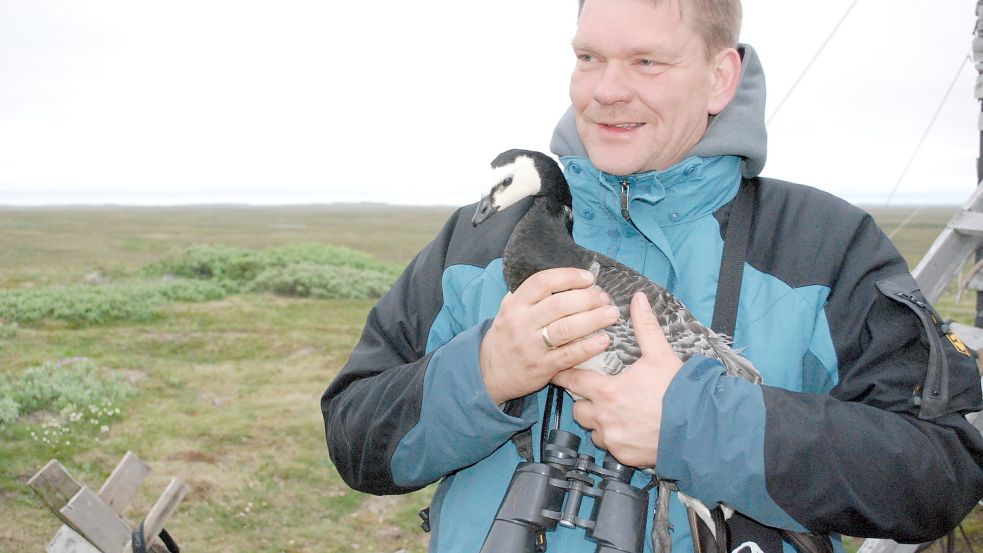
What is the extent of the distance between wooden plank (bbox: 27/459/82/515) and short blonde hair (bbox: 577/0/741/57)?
15.4 feet

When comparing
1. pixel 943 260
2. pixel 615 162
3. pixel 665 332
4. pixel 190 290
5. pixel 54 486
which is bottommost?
pixel 190 290

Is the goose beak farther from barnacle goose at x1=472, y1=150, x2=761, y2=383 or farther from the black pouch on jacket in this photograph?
the black pouch on jacket

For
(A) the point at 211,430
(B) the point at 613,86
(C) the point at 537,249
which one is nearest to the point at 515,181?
(C) the point at 537,249

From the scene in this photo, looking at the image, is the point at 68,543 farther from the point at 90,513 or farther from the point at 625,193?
the point at 625,193

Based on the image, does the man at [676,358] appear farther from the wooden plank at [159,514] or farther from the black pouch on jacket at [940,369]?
the wooden plank at [159,514]

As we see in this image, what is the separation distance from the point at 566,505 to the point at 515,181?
1562 millimetres

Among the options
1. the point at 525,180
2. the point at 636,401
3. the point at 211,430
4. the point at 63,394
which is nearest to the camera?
the point at 636,401

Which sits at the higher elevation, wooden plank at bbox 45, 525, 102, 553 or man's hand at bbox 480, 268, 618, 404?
man's hand at bbox 480, 268, 618, 404

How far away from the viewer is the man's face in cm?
242

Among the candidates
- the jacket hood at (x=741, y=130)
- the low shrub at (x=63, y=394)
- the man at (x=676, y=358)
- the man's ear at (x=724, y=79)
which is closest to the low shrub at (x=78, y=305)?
the low shrub at (x=63, y=394)

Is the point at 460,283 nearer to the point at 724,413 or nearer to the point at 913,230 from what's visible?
the point at 724,413

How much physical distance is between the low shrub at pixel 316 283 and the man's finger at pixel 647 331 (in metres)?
16.4

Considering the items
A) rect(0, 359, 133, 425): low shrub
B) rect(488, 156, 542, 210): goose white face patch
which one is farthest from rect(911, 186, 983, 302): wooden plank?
rect(0, 359, 133, 425): low shrub

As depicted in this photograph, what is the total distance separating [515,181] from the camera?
10.5 feet
